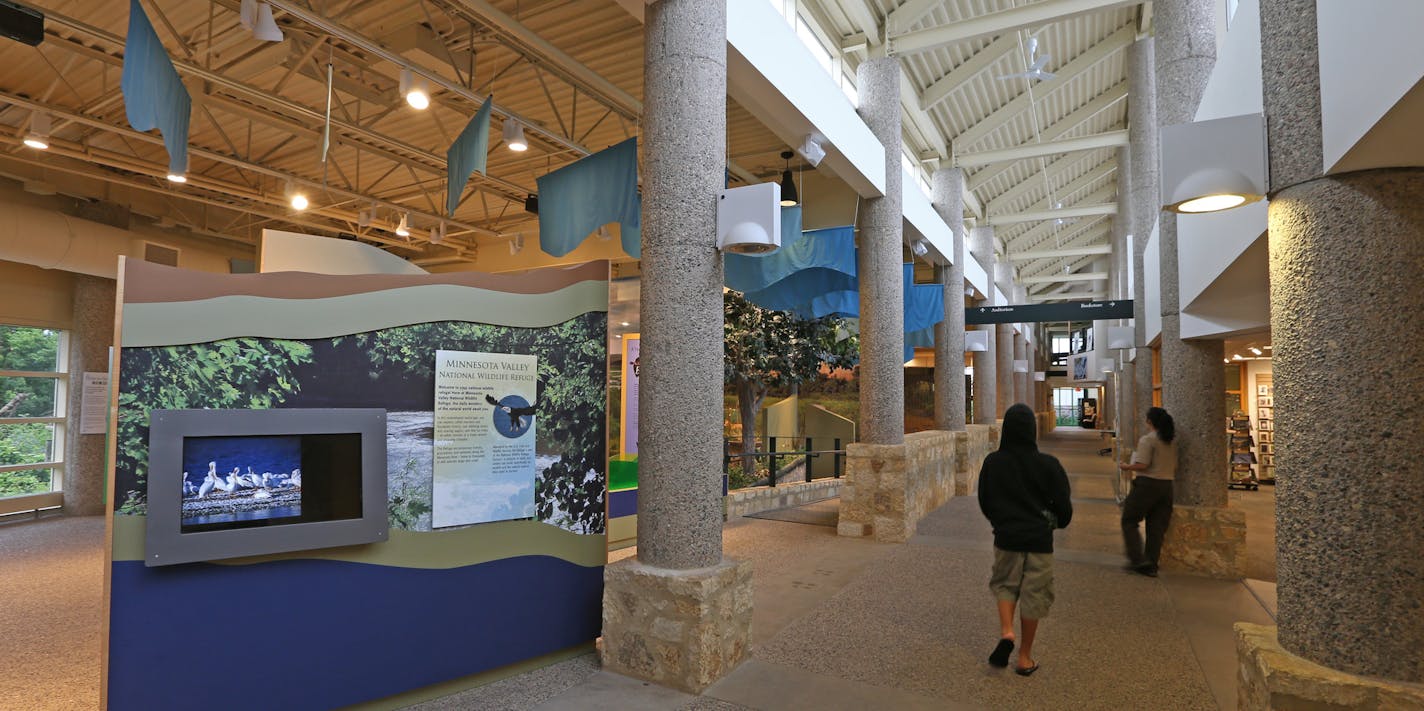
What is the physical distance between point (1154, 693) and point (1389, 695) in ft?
5.25

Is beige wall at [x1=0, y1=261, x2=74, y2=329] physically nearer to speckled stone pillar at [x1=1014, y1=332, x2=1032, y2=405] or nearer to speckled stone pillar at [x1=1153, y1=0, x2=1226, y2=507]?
speckled stone pillar at [x1=1153, y1=0, x2=1226, y2=507]

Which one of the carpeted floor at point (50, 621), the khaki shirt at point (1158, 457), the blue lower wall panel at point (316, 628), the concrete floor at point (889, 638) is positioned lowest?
the carpeted floor at point (50, 621)

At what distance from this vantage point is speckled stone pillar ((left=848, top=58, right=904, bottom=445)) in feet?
26.5

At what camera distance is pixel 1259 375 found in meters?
12.9

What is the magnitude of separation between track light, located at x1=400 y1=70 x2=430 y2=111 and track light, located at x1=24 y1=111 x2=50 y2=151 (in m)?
4.92

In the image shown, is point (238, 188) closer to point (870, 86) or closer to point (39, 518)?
point (39, 518)

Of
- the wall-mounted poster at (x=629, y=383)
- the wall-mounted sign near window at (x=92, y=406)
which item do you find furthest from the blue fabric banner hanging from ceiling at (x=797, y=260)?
the wall-mounted sign near window at (x=92, y=406)

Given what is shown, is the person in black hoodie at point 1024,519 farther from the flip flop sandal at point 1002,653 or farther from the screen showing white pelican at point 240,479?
the screen showing white pelican at point 240,479

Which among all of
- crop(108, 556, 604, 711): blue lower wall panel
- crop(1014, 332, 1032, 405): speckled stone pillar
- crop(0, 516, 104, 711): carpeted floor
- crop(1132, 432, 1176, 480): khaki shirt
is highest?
crop(1014, 332, 1032, 405): speckled stone pillar

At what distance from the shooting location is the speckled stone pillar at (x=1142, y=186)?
29.5 ft

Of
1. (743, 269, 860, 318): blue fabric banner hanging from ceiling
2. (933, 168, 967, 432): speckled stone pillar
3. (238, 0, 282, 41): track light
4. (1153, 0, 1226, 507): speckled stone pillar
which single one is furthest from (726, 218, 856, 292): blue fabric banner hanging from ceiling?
(933, 168, 967, 432): speckled stone pillar

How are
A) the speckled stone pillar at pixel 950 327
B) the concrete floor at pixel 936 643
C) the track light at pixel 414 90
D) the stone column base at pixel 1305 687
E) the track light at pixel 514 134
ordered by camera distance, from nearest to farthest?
the stone column base at pixel 1305 687 < the concrete floor at pixel 936 643 < the track light at pixel 414 90 < the track light at pixel 514 134 < the speckled stone pillar at pixel 950 327

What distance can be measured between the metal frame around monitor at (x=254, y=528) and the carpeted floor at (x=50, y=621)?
60.0 inches

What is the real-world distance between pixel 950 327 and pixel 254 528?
11163 mm
